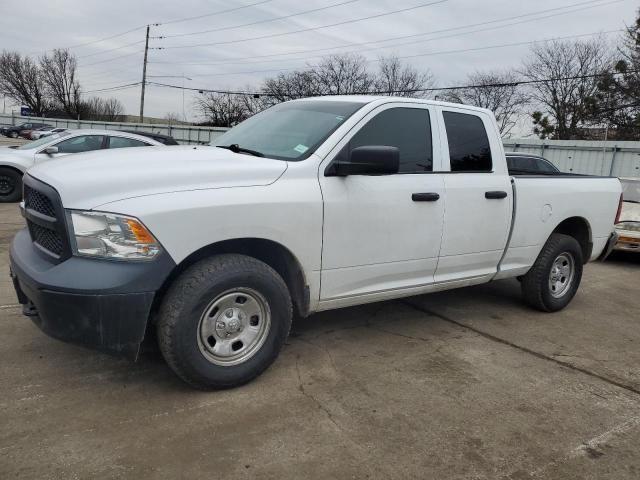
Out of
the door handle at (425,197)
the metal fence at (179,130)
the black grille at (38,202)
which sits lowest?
the black grille at (38,202)

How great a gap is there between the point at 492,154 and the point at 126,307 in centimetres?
338

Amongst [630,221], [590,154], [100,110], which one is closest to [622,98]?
[590,154]

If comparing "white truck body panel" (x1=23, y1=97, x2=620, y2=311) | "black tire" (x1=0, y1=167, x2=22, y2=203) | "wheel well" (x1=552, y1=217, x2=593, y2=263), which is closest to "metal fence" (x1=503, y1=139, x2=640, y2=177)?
"wheel well" (x1=552, y1=217, x2=593, y2=263)

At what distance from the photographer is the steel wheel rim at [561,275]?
5520mm

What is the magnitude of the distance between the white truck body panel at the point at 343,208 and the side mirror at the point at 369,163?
0.24 ft

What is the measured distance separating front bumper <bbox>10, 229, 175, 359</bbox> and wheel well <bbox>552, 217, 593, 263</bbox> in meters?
4.42

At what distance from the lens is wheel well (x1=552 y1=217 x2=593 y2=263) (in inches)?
224

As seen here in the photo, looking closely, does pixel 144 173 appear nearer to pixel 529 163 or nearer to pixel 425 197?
pixel 425 197

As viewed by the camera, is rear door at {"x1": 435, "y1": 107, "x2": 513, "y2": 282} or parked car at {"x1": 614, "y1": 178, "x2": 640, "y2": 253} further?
parked car at {"x1": 614, "y1": 178, "x2": 640, "y2": 253}

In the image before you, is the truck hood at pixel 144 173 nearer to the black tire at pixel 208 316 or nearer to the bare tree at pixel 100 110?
the black tire at pixel 208 316

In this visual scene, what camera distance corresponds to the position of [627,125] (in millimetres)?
30281

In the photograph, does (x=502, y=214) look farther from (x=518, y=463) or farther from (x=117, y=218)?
(x=117, y=218)

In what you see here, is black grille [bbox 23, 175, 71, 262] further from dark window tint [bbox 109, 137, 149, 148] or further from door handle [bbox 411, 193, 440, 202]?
dark window tint [bbox 109, 137, 149, 148]

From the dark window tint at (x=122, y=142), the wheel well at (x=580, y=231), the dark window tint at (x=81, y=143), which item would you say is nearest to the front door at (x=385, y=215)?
the wheel well at (x=580, y=231)
